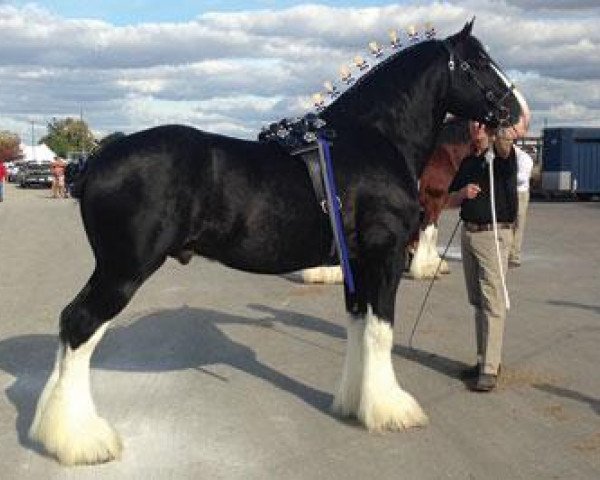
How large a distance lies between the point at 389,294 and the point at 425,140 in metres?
1.12

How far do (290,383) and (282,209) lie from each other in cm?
186

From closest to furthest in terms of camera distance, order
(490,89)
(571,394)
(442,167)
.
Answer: (490,89) < (571,394) < (442,167)

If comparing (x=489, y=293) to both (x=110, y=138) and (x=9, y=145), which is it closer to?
(x=110, y=138)

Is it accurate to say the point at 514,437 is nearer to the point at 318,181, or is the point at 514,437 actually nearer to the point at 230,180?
the point at 318,181

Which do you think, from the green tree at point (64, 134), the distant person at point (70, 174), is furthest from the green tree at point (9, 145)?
the distant person at point (70, 174)

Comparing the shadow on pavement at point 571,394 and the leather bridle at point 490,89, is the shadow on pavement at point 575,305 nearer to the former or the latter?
the shadow on pavement at point 571,394

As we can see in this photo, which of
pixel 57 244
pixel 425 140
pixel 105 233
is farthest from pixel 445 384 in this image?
pixel 57 244

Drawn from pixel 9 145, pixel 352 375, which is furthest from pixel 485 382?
pixel 9 145

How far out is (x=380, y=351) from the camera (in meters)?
5.55

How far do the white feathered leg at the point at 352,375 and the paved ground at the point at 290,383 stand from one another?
124mm

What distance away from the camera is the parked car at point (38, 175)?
164ft

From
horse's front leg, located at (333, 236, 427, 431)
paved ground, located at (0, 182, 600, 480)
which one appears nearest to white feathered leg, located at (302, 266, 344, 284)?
paved ground, located at (0, 182, 600, 480)

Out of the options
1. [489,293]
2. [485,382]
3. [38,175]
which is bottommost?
[38,175]

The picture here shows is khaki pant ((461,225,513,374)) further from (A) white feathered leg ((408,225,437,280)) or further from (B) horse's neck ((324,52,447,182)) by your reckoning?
(A) white feathered leg ((408,225,437,280))
